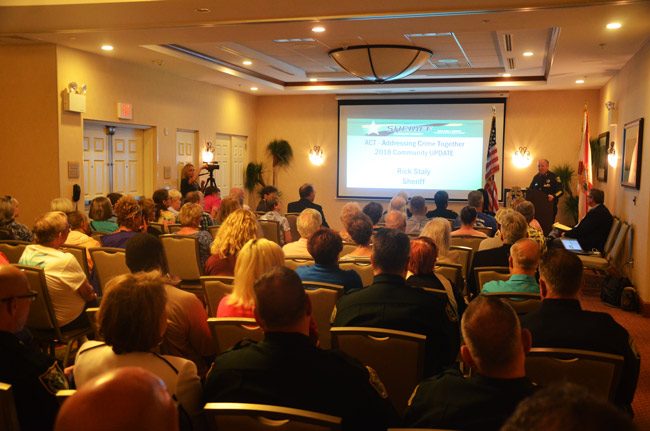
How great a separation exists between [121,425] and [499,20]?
641cm

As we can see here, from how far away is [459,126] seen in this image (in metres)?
14.1

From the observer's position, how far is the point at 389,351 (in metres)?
2.90

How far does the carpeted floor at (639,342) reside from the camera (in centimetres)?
A: 436

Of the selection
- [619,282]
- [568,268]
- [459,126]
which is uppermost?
[459,126]

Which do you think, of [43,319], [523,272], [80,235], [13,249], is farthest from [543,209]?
[43,319]

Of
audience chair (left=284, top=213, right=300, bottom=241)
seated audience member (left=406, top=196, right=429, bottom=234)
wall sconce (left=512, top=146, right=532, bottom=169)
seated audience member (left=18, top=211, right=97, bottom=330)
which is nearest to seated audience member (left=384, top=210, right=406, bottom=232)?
seated audience member (left=406, top=196, right=429, bottom=234)

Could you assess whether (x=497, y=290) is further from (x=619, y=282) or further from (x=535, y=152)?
(x=535, y=152)

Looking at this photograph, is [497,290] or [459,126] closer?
[497,290]

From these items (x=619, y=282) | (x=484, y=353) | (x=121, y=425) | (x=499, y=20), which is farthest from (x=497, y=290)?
(x=619, y=282)

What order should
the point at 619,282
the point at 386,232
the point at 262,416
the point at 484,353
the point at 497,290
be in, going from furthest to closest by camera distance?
the point at 619,282, the point at 497,290, the point at 386,232, the point at 484,353, the point at 262,416

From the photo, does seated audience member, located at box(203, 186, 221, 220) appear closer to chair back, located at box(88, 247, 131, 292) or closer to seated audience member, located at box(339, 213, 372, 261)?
chair back, located at box(88, 247, 131, 292)

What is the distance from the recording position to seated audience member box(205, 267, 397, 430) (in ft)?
6.93

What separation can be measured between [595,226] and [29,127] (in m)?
7.97

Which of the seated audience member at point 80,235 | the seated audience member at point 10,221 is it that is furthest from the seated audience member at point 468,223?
the seated audience member at point 10,221
